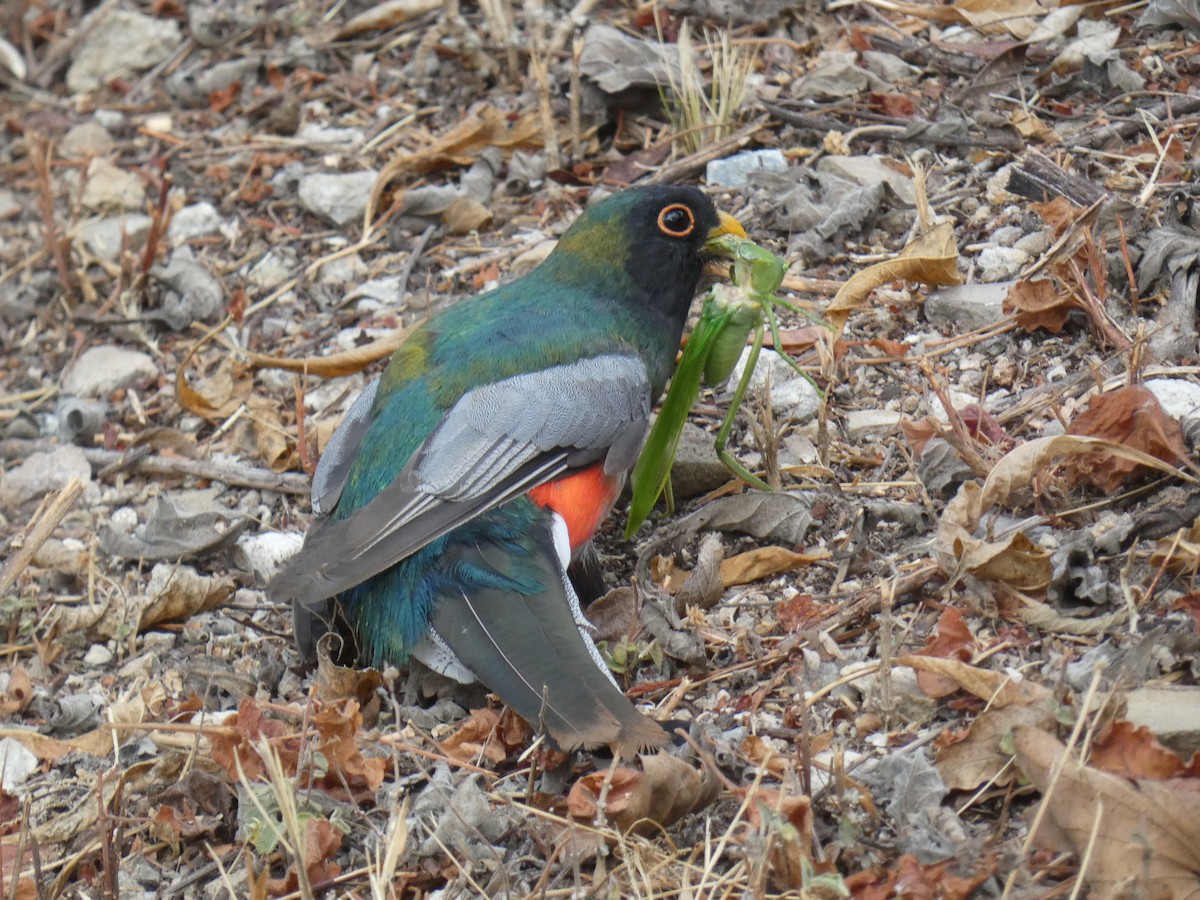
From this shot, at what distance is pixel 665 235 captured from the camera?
4.96 metres

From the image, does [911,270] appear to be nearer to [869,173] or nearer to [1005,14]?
[869,173]

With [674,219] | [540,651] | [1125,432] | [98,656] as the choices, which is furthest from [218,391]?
[1125,432]

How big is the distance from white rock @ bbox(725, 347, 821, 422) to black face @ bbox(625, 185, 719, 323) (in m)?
0.37

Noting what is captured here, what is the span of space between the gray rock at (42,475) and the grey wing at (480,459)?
5.07 feet

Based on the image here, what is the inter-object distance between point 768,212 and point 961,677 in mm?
2723

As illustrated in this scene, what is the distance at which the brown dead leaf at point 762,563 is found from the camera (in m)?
4.16

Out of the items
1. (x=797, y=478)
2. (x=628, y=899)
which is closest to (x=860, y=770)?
(x=628, y=899)

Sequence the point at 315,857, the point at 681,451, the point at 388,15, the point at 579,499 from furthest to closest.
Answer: the point at 388,15
the point at 681,451
the point at 579,499
the point at 315,857

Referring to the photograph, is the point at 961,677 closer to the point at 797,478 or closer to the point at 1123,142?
the point at 797,478

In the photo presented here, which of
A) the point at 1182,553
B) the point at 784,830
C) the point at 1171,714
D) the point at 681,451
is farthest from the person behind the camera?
the point at 681,451

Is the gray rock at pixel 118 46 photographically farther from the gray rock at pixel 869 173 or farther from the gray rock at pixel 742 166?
the gray rock at pixel 869 173

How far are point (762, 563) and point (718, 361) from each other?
715 millimetres

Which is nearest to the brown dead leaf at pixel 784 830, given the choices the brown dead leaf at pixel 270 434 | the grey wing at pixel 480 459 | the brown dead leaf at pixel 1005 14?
the grey wing at pixel 480 459

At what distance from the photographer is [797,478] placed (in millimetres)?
4590
